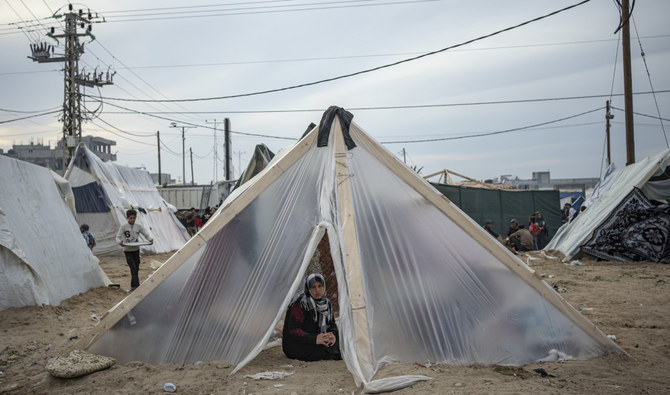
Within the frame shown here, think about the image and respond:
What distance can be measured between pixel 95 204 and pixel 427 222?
1369cm

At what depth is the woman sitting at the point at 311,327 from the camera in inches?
189

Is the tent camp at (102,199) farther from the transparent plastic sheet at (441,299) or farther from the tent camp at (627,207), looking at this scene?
the tent camp at (627,207)

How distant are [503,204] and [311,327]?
1521cm

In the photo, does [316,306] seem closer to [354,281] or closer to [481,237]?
[354,281]

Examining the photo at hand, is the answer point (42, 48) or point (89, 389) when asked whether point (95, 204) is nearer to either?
point (42, 48)

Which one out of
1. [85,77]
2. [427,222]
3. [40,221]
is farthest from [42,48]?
[427,222]

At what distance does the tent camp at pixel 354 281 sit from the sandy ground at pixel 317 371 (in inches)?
8.7

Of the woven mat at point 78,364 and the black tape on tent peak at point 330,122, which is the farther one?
the black tape on tent peak at point 330,122

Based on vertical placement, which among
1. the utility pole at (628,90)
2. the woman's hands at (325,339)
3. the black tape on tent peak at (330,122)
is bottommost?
the woman's hands at (325,339)

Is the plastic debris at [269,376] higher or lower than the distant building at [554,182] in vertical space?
lower

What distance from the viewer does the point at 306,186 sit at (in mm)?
5137

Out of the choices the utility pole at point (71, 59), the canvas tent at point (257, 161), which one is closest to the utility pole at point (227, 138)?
the utility pole at point (71, 59)

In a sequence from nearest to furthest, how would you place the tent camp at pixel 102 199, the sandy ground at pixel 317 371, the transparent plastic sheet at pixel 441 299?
the sandy ground at pixel 317 371, the transparent plastic sheet at pixel 441 299, the tent camp at pixel 102 199

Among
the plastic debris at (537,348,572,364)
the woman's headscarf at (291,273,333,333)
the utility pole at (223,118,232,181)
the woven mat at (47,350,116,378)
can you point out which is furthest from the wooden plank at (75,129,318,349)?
the utility pole at (223,118,232,181)
